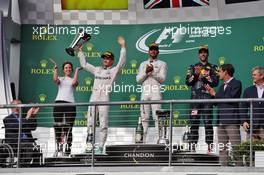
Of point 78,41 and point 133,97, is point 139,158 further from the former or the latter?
point 78,41

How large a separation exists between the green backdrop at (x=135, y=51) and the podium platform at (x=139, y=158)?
8.61ft

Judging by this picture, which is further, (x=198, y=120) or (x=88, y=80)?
(x=88, y=80)

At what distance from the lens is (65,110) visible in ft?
56.4

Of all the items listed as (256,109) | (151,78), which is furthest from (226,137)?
(151,78)

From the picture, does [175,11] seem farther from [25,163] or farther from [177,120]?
[25,163]

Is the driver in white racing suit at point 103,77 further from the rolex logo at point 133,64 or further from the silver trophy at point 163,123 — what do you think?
the silver trophy at point 163,123

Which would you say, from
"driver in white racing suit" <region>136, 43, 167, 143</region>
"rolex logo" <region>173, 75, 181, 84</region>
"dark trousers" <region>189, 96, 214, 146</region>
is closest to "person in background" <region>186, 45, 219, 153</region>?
"dark trousers" <region>189, 96, 214, 146</region>

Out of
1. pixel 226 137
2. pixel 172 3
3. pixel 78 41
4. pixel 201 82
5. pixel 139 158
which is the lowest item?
pixel 139 158

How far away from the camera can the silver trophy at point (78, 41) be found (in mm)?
19362

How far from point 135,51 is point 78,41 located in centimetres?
109

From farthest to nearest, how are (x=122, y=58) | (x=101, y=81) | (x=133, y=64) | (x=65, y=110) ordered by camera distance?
(x=133, y=64) → (x=122, y=58) → (x=101, y=81) → (x=65, y=110)

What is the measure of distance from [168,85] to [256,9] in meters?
2.11

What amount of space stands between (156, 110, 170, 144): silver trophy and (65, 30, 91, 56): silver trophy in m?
3.29

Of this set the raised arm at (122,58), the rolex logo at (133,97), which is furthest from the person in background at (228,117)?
the rolex logo at (133,97)
